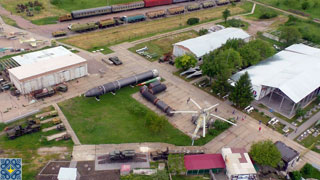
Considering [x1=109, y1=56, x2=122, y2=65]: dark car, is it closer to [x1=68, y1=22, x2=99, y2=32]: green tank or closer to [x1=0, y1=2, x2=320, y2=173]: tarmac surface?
[x1=0, y1=2, x2=320, y2=173]: tarmac surface

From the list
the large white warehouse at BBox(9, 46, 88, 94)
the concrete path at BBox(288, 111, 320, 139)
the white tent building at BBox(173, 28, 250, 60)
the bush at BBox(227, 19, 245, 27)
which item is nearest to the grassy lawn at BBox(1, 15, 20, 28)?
the large white warehouse at BBox(9, 46, 88, 94)

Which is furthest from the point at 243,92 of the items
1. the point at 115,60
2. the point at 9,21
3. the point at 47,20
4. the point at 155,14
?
the point at 9,21

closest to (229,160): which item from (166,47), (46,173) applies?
(46,173)

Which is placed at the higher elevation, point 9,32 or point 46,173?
point 9,32

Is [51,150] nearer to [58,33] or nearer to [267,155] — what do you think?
[267,155]

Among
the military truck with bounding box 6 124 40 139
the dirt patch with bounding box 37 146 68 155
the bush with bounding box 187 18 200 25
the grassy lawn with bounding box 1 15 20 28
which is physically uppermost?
the bush with bounding box 187 18 200 25

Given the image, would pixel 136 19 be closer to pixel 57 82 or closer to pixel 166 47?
pixel 166 47
